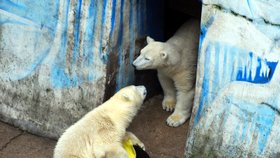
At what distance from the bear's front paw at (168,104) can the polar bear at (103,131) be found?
971 millimetres

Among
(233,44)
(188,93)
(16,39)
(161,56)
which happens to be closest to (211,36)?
(233,44)

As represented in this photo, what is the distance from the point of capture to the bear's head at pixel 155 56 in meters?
5.09

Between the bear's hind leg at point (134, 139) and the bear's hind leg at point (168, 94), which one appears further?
the bear's hind leg at point (168, 94)

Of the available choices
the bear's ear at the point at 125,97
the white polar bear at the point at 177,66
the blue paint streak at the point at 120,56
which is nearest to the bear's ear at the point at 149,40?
the white polar bear at the point at 177,66

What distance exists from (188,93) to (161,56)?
0.54 m

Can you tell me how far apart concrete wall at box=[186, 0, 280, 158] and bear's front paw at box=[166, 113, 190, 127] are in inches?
32.1

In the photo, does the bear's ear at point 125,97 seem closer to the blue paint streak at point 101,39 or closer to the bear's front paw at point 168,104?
the blue paint streak at point 101,39

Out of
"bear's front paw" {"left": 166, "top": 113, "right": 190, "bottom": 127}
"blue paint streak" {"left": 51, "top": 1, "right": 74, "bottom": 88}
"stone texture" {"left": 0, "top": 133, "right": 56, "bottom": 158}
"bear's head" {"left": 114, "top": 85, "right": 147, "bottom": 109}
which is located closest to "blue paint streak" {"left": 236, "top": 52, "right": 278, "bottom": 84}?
"bear's head" {"left": 114, "top": 85, "right": 147, "bottom": 109}

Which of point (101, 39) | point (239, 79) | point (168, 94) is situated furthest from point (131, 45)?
point (239, 79)

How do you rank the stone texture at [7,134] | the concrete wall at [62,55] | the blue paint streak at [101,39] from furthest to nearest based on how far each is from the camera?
1. the stone texture at [7,134]
2. the concrete wall at [62,55]
3. the blue paint streak at [101,39]

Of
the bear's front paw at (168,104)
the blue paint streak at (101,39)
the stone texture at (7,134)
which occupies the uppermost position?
the blue paint streak at (101,39)

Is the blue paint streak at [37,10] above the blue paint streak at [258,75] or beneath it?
above

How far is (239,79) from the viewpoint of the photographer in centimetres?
434

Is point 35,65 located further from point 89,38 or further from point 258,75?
point 258,75
